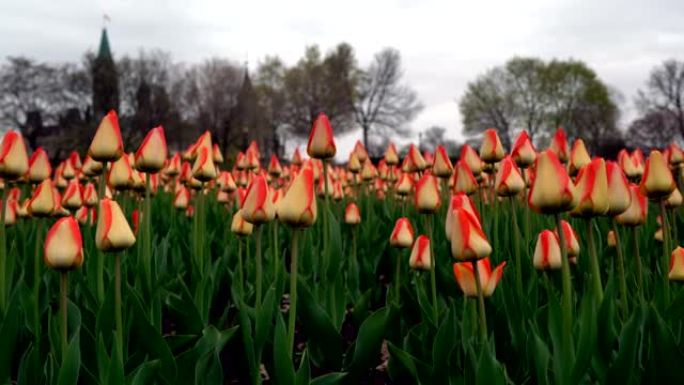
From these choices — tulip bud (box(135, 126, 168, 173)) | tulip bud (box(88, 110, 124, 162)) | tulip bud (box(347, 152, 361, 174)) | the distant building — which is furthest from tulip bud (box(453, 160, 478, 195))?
the distant building

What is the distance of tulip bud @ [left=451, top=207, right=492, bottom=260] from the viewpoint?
156 centimetres

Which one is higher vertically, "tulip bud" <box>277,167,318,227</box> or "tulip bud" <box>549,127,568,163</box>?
"tulip bud" <box>549,127,568,163</box>

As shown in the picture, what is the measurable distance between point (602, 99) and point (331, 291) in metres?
51.5

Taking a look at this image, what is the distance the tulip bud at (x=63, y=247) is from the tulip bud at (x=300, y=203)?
1.87ft

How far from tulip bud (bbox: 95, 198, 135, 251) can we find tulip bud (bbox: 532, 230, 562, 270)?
4.53 ft

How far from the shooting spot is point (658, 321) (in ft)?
5.01

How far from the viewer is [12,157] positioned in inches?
87.1

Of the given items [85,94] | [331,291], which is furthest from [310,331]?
[85,94]

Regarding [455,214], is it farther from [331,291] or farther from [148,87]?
[148,87]

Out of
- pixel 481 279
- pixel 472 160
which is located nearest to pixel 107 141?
pixel 481 279

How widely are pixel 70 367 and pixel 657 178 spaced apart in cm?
193

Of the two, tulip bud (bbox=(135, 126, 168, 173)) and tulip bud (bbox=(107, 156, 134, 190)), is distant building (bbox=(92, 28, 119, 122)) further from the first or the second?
tulip bud (bbox=(135, 126, 168, 173))

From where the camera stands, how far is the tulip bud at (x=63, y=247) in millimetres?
1573

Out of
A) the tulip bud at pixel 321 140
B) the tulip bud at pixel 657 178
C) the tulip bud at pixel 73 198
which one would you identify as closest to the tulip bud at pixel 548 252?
the tulip bud at pixel 657 178
